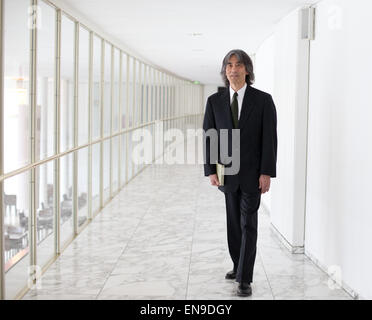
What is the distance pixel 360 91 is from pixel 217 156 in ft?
3.64

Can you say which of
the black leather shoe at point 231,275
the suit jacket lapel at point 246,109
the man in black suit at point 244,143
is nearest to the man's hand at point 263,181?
the man in black suit at point 244,143

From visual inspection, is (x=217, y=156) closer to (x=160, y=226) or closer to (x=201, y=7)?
(x=201, y=7)

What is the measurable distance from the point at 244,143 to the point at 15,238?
82.9 inches

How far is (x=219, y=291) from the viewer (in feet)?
13.8

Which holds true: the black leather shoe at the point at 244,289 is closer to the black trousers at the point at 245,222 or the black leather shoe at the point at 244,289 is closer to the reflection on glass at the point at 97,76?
the black trousers at the point at 245,222

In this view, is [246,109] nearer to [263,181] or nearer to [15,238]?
[263,181]

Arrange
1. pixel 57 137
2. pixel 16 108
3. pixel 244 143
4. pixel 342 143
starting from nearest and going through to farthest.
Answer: pixel 244 143 → pixel 342 143 → pixel 16 108 → pixel 57 137

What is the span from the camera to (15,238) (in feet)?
15.4

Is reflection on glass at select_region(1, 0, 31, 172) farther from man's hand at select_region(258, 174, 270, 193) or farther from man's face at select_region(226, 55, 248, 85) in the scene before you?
man's hand at select_region(258, 174, 270, 193)

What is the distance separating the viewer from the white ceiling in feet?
18.4

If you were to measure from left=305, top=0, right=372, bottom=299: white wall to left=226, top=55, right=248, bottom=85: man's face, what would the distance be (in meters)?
0.76

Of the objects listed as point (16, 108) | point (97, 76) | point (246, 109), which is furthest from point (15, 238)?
point (97, 76)

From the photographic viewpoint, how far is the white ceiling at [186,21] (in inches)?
221

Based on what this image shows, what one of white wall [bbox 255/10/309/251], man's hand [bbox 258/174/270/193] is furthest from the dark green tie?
white wall [bbox 255/10/309/251]
